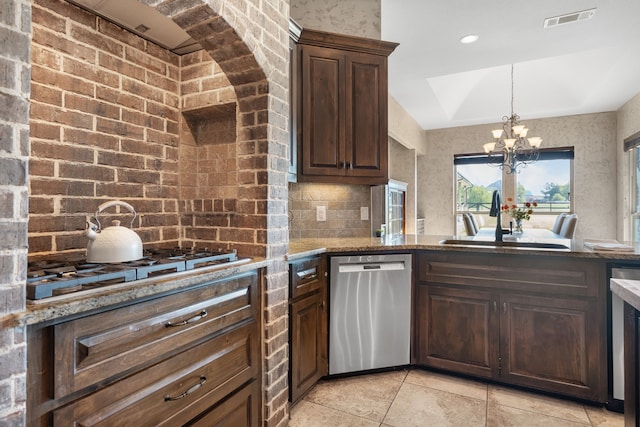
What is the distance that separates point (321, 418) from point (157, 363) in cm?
116

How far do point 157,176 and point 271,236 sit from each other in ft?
2.43

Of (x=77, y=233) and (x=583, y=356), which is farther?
(x=583, y=356)

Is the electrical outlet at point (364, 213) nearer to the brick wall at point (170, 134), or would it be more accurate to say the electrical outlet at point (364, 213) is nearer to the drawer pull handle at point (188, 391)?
the brick wall at point (170, 134)

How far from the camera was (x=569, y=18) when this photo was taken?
306 centimetres

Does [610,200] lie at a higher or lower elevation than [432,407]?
higher

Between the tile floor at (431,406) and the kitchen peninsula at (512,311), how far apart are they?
0.09 metres

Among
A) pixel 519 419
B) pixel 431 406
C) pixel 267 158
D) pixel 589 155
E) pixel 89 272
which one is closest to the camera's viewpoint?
pixel 89 272

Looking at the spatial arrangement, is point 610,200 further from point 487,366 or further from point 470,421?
point 470,421

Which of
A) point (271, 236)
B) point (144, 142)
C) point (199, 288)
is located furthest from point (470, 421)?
point (144, 142)

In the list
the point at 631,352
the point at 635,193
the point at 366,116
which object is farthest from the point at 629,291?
the point at 635,193

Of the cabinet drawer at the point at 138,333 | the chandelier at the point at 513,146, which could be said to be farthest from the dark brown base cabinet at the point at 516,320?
the chandelier at the point at 513,146

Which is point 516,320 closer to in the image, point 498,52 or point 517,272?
point 517,272

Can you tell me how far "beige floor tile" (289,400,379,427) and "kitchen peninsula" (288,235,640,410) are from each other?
0.73m

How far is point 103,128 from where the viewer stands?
1.68 meters
